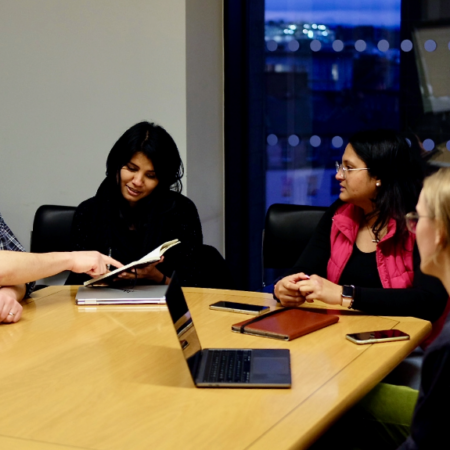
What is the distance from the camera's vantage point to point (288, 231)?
121 inches

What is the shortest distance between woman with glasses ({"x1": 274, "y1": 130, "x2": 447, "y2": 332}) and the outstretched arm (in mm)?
660

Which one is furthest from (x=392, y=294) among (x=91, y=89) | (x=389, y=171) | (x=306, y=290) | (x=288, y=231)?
(x=91, y=89)

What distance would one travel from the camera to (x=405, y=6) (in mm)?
3797

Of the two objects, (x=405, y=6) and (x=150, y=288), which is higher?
(x=405, y=6)

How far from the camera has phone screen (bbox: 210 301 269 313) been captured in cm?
222

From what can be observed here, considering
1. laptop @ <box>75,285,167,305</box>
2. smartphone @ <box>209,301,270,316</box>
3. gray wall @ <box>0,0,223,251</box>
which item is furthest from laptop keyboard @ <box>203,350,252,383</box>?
gray wall @ <box>0,0,223,251</box>

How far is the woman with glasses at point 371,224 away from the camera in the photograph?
249 cm

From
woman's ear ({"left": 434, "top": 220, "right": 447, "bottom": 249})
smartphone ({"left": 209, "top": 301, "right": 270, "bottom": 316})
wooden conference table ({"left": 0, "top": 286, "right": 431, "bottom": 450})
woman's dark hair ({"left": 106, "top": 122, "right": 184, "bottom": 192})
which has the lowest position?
wooden conference table ({"left": 0, "top": 286, "right": 431, "bottom": 450})

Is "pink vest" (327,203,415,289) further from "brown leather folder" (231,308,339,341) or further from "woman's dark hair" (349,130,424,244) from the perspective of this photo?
"brown leather folder" (231,308,339,341)

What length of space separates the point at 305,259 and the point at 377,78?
5.53ft

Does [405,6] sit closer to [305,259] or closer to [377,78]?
[377,78]

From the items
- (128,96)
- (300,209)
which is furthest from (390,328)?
(128,96)

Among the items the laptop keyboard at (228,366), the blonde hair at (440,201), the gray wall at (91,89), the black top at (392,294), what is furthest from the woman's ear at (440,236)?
the gray wall at (91,89)

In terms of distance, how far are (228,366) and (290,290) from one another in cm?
63
